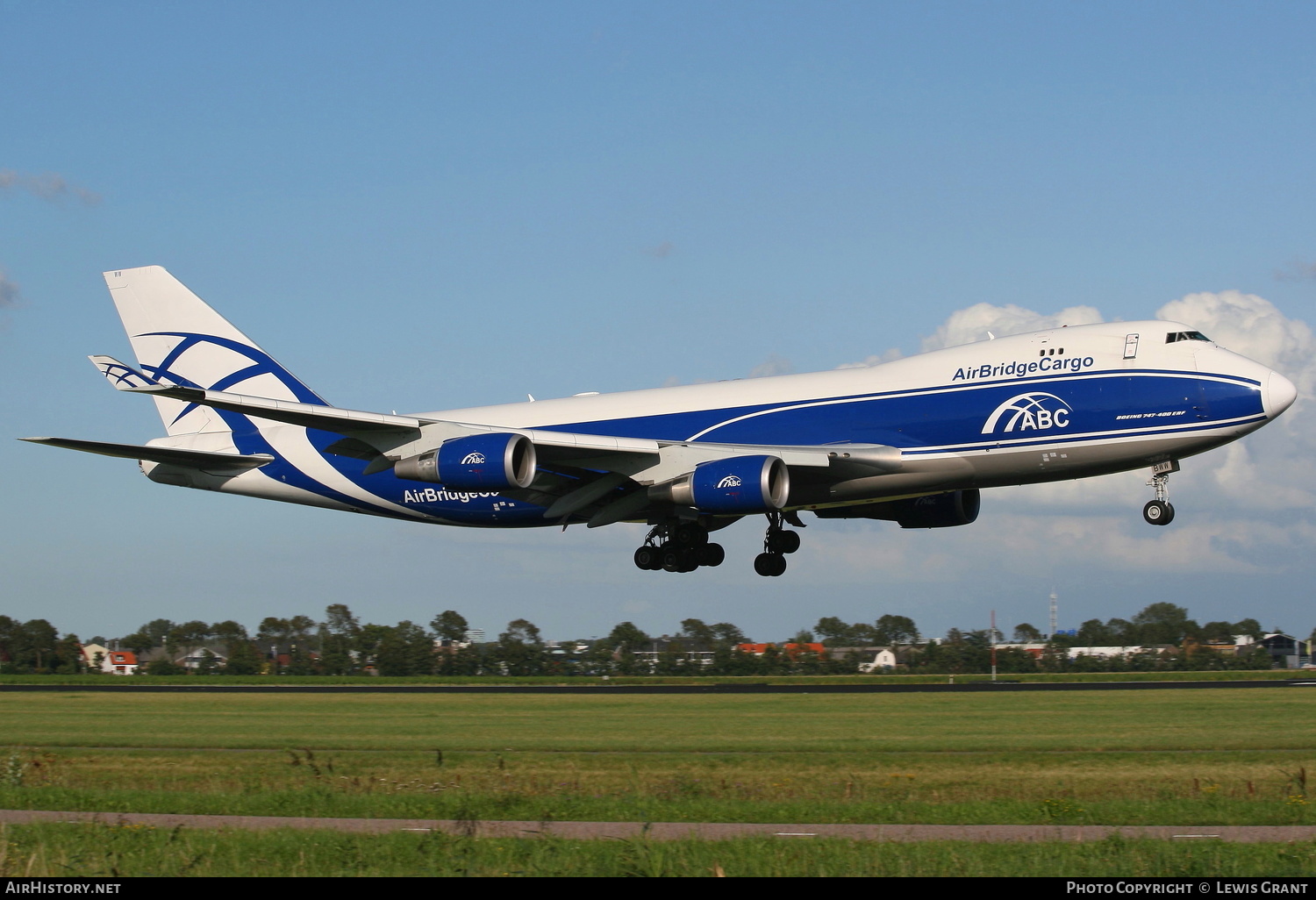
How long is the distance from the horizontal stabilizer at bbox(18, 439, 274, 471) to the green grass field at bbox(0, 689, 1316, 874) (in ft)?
25.3

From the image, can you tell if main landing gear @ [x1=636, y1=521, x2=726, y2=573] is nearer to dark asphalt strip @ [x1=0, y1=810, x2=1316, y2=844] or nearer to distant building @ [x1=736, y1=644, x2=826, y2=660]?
dark asphalt strip @ [x1=0, y1=810, x2=1316, y2=844]

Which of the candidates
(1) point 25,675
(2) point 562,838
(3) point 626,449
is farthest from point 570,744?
(1) point 25,675

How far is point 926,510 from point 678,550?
788 cm

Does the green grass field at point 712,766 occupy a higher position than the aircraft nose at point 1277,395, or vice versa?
the aircraft nose at point 1277,395

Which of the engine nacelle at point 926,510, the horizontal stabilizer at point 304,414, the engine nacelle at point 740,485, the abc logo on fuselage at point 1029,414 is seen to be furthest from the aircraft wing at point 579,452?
the engine nacelle at point 926,510

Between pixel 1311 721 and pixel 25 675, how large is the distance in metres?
64.2

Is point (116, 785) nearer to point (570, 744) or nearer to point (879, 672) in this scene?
point (570, 744)

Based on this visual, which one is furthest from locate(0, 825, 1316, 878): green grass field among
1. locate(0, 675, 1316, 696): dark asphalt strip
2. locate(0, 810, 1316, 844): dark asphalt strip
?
locate(0, 675, 1316, 696): dark asphalt strip

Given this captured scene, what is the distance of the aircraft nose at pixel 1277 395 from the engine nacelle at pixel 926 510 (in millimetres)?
10107

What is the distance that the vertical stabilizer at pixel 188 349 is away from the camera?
4366cm

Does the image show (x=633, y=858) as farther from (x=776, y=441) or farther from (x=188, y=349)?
(x=188, y=349)

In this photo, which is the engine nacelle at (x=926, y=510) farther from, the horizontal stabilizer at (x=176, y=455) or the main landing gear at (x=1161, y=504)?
the horizontal stabilizer at (x=176, y=455)

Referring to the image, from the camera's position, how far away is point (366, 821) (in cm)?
1744

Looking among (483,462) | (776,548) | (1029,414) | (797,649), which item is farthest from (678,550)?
(797,649)
